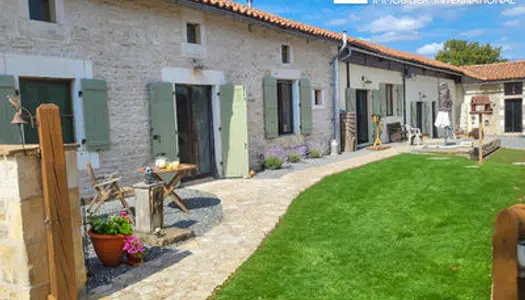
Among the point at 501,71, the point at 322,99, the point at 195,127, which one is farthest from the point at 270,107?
the point at 501,71

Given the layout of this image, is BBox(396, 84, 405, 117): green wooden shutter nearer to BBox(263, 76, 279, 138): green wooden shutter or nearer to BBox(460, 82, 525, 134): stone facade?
BBox(263, 76, 279, 138): green wooden shutter

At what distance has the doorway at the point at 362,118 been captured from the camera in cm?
1495

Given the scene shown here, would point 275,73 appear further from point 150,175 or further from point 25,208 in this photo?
point 25,208

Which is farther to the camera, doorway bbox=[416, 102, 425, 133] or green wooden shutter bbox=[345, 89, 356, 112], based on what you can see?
doorway bbox=[416, 102, 425, 133]

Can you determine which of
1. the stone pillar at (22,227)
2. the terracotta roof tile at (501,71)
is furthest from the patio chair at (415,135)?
the stone pillar at (22,227)

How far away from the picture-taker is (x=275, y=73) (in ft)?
35.4

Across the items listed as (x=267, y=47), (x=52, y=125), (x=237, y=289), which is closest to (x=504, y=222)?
(x=237, y=289)

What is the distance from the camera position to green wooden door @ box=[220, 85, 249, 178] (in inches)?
358

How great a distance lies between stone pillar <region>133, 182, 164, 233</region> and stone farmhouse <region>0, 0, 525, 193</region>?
83.3 inches

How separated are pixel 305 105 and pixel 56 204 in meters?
9.10

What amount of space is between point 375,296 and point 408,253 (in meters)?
1.05

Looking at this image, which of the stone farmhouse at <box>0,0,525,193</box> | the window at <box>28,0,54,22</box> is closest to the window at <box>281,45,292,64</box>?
the stone farmhouse at <box>0,0,525,193</box>

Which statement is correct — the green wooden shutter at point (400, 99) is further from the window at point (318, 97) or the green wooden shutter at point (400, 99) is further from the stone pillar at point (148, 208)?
the stone pillar at point (148, 208)

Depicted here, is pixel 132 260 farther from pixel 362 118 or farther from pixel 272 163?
pixel 362 118
